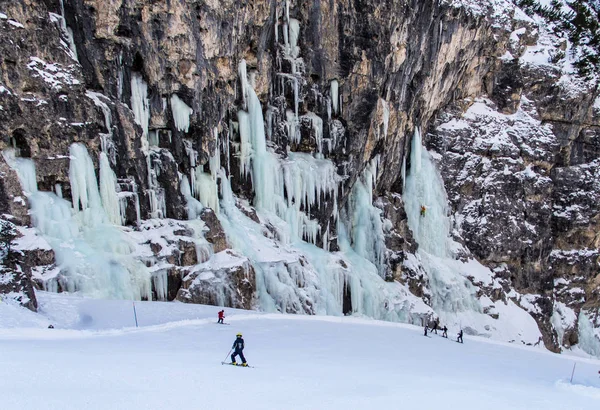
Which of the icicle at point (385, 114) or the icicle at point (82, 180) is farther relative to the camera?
the icicle at point (385, 114)

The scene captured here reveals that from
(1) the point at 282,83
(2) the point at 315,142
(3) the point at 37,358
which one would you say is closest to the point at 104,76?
(1) the point at 282,83

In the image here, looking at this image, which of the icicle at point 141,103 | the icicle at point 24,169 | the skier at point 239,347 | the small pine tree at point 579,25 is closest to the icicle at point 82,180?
the icicle at point 24,169

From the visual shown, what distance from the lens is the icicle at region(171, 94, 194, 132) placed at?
26.9 metres

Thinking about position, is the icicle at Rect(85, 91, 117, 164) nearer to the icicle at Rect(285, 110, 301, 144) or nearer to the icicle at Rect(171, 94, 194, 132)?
the icicle at Rect(171, 94, 194, 132)

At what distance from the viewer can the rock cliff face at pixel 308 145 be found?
2344 centimetres

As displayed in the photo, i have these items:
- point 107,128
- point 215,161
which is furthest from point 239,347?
point 215,161

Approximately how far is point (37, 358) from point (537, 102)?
4070 centimetres

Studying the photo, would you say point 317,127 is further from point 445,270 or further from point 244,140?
point 445,270

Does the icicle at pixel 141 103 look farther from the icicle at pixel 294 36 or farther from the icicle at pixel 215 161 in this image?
the icicle at pixel 294 36

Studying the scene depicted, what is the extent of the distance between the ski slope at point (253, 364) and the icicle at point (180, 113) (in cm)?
881

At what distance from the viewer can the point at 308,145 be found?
33.7 metres

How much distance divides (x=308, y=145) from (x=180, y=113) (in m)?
8.83

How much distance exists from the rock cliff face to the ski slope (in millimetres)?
3882

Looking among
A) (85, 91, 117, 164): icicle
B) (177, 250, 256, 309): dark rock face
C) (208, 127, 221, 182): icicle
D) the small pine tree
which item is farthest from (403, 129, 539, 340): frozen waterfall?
(85, 91, 117, 164): icicle
